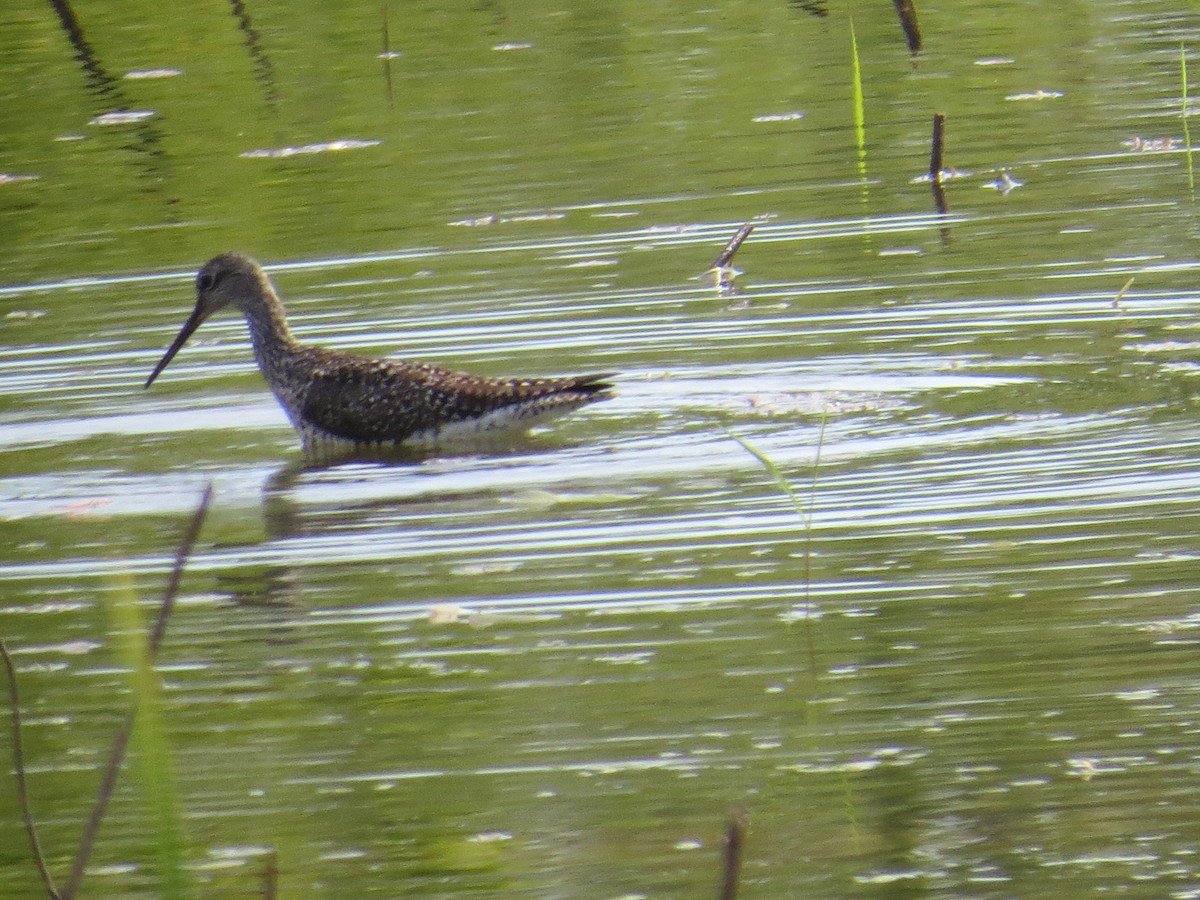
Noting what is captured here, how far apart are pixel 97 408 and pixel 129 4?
12.4 m

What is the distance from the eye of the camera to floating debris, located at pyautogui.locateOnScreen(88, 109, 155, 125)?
1656cm

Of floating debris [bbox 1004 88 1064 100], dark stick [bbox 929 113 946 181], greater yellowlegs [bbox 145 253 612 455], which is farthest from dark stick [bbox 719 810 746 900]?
floating debris [bbox 1004 88 1064 100]

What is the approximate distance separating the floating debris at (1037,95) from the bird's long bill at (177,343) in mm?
6474

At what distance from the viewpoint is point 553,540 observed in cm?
714

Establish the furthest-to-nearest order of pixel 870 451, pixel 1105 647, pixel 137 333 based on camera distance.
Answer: pixel 137 333 < pixel 870 451 < pixel 1105 647

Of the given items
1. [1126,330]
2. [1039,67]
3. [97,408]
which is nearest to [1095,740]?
[1126,330]

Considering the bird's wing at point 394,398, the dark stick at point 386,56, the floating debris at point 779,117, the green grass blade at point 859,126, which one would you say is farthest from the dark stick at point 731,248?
the dark stick at point 386,56

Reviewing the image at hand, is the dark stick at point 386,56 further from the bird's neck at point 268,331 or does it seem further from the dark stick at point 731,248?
the bird's neck at point 268,331

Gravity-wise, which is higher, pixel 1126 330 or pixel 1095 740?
pixel 1095 740

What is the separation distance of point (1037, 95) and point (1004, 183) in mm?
2702

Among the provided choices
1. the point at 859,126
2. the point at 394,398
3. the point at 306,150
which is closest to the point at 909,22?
the point at 859,126

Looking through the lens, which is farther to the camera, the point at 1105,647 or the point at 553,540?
the point at 553,540

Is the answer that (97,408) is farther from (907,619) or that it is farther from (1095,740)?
(1095,740)

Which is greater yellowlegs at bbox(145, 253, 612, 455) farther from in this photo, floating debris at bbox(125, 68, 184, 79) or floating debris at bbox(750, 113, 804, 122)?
floating debris at bbox(125, 68, 184, 79)
